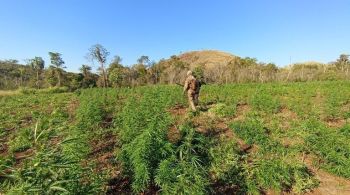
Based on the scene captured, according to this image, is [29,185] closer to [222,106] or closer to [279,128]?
[279,128]

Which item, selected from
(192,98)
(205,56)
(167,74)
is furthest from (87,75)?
(205,56)

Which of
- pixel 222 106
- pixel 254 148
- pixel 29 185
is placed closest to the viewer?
pixel 29 185

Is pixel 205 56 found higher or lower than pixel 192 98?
higher

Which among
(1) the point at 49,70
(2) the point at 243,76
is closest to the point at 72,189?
(2) the point at 243,76

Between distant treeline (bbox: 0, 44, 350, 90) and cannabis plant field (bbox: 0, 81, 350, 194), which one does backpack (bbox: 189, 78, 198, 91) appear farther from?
distant treeline (bbox: 0, 44, 350, 90)

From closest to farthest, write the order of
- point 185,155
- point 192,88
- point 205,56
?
point 185,155
point 192,88
point 205,56

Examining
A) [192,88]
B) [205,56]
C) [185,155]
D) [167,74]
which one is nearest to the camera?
[185,155]

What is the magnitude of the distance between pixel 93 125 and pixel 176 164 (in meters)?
4.74

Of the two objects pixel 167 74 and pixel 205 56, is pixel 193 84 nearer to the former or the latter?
pixel 167 74

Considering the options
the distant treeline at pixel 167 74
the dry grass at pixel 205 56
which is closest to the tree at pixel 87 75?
the distant treeline at pixel 167 74

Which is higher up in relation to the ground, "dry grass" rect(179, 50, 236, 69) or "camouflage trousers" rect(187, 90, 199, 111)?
"dry grass" rect(179, 50, 236, 69)

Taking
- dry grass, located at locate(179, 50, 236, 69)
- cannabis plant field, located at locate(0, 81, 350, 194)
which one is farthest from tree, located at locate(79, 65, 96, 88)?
dry grass, located at locate(179, 50, 236, 69)

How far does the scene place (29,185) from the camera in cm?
351

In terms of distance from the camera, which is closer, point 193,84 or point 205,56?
point 193,84
